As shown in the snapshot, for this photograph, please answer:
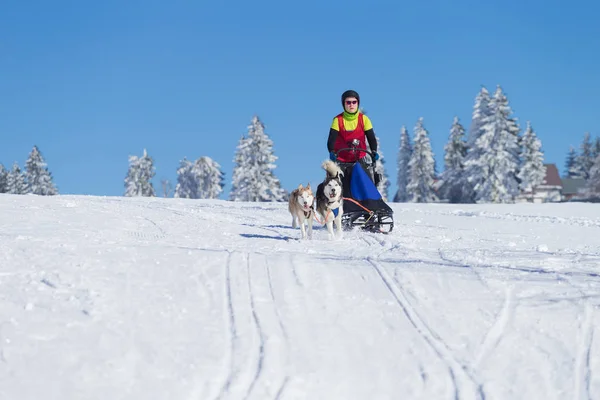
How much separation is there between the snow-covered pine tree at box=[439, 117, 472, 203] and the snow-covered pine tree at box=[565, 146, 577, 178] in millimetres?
52309

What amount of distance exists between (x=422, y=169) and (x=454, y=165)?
3.55 meters

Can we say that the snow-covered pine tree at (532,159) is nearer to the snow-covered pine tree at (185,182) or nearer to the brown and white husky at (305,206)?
the snow-covered pine tree at (185,182)

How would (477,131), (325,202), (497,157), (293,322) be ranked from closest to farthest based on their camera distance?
(293,322) < (325,202) < (497,157) < (477,131)

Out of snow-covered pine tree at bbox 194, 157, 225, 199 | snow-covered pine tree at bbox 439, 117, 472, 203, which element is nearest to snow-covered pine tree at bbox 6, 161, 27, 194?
snow-covered pine tree at bbox 194, 157, 225, 199

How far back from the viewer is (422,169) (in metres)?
60.3

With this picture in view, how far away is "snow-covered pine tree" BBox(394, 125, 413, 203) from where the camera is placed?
221 feet

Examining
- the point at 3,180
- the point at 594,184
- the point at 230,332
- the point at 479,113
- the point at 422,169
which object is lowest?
the point at 230,332

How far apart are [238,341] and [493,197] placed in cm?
4698

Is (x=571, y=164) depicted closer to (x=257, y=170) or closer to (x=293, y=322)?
(x=257, y=170)

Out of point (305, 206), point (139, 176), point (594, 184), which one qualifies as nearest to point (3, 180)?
point (139, 176)

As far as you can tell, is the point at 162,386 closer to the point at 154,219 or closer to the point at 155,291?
the point at 155,291

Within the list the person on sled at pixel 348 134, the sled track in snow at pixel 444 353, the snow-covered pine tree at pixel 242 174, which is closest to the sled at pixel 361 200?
the person on sled at pixel 348 134

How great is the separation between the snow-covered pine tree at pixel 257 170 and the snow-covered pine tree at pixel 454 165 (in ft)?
47.9

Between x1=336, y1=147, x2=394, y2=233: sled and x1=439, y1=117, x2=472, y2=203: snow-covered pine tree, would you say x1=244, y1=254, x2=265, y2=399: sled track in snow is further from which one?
x1=439, y1=117, x2=472, y2=203: snow-covered pine tree
